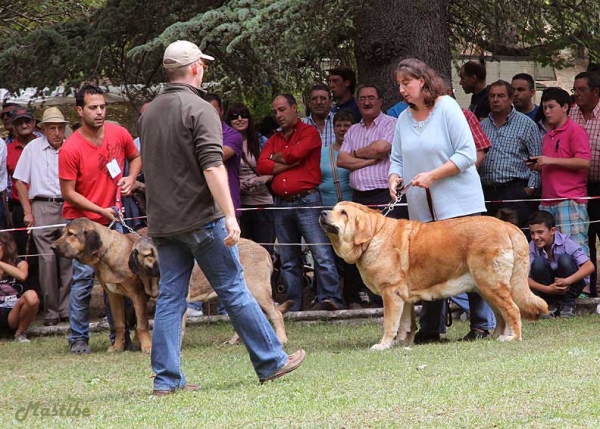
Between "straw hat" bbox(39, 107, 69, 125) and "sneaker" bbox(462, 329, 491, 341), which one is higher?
"straw hat" bbox(39, 107, 69, 125)

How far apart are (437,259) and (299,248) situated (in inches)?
129

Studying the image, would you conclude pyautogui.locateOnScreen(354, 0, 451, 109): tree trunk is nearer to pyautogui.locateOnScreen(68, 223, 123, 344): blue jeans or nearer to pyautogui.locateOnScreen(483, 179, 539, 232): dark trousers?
pyautogui.locateOnScreen(483, 179, 539, 232): dark trousers

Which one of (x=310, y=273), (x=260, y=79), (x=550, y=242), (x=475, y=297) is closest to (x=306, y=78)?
(x=260, y=79)

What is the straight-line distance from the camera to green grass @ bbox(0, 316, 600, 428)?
5457mm

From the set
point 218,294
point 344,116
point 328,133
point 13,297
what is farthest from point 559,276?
point 13,297

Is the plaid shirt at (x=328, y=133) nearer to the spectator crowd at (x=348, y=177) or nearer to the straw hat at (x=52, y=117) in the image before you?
the spectator crowd at (x=348, y=177)

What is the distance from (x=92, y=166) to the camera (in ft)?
31.0

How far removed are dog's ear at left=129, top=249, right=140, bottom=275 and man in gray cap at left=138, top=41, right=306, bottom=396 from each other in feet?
8.56

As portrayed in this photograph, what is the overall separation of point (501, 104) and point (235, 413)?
632cm

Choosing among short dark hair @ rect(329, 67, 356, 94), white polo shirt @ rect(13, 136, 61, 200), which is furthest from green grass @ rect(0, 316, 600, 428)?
short dark hair @ rect(329, 67, 356, 94)

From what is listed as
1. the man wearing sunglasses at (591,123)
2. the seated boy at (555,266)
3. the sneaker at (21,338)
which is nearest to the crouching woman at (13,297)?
the sneaker at (21,338)

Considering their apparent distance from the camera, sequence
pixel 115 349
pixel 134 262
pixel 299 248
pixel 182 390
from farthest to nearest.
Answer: pixel 299 248, pixel 115 349, pixel 134 262, pixel 182 390

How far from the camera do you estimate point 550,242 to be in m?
10.6

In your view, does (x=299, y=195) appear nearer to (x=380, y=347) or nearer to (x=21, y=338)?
(x=380, y=347)
